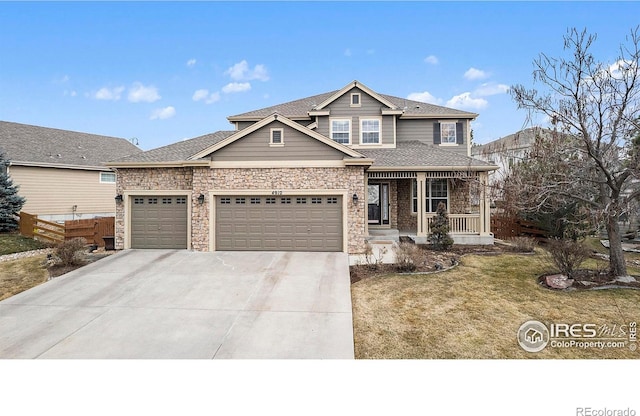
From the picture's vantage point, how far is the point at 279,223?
38.5 feet

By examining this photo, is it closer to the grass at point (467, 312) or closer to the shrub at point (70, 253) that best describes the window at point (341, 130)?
the grass at point (467, 312)

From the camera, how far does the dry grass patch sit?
27.2 ft

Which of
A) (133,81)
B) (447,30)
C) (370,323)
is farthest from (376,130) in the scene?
(133,81)

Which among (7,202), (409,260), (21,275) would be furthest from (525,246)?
(7,202)

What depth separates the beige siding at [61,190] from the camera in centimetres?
1814

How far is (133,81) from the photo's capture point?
70.8 ft

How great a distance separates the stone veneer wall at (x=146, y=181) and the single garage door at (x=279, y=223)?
6.15 feet

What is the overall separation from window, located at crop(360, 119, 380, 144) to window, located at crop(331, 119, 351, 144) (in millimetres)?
707

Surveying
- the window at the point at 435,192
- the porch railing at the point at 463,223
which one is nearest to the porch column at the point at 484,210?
the porch railing at the point at 463,223

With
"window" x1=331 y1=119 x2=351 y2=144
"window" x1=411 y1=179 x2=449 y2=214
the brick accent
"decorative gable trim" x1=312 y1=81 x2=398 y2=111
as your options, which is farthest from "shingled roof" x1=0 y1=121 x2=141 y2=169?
"window" x1=411 y1=179 x2=449 y2=214

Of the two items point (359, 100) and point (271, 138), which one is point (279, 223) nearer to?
point (271, 138)

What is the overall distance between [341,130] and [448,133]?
6.24m

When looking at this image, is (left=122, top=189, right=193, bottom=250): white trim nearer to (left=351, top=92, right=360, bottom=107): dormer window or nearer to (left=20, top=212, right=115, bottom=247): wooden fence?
(left=20, top=212, right=115, bottom=247): wooden fence

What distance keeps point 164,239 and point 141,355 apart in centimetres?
827
